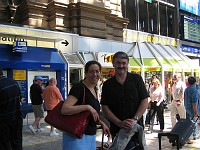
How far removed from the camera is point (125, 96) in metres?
3.33

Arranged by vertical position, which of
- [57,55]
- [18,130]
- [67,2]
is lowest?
[18,130]

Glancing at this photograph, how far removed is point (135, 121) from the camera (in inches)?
126

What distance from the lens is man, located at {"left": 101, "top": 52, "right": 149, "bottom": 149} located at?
10.9ft

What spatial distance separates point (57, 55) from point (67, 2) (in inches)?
122

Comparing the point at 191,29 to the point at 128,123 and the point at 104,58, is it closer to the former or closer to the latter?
the point at 104,58

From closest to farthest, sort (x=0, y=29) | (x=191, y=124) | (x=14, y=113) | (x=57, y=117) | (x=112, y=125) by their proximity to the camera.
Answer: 1. (x=57, y=117)
2. (x=112, y=125)
3. (x=14, y=113)
4. (x=191, y=124)
5. (x=0, y=29)

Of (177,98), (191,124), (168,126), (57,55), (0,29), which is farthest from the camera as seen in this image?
(57,55)

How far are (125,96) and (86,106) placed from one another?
52 centimetres

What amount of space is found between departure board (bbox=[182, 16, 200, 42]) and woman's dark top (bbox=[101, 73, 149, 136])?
2637 cm

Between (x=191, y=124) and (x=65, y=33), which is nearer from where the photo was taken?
(x=191, y=124)

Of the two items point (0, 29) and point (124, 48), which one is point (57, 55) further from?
point (124, 48)

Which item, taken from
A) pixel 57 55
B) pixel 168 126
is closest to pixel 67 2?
pixel 57 55

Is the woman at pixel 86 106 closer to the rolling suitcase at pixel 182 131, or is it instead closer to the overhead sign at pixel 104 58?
the rolling suitcase at pixel 182 131

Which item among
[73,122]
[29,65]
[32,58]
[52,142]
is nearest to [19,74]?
[29,65]
